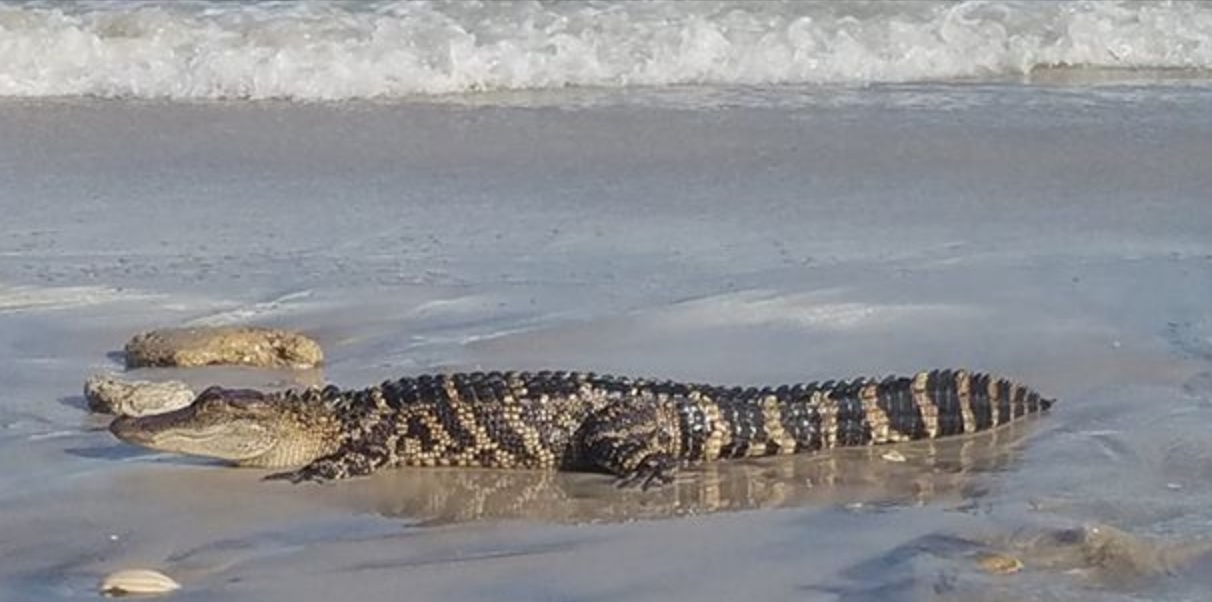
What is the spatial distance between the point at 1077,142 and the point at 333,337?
545 centimetres

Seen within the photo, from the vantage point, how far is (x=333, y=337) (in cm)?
830

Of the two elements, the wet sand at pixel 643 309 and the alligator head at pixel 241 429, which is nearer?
the wet sand at pixel 643 309

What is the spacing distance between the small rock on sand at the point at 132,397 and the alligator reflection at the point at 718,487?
2.70ft

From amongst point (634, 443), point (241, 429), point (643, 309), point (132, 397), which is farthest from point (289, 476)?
point (643, 309)

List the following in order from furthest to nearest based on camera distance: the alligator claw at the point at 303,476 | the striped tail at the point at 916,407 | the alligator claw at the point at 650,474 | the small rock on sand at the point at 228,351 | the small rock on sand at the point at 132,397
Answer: the small rock on sand at the point at 228,351 < the small rock on sand at the point at 132,397 < the striped tail at the point at 916,407 < the alligator claw at the point at 303,476 < the alligator claw at the point at 650,474

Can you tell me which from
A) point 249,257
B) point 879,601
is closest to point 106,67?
point 249,257

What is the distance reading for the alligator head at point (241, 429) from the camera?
21.5 ft

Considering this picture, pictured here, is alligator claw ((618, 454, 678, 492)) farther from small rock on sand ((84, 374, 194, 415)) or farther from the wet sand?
small rock on sand ((84, 374, 194, 415))

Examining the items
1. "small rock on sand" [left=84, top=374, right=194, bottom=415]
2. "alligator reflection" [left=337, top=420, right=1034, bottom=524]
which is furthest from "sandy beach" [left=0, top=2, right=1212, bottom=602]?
"small rock on sand" [left=84, top=374, right=194, bottom=415]

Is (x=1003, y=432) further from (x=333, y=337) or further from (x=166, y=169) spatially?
(x=166, y=169)

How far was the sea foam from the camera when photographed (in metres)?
15.0

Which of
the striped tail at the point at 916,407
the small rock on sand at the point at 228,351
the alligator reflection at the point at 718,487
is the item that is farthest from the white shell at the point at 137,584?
the small rock on sand at the point at 228,351

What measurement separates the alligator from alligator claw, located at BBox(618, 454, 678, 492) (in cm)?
1

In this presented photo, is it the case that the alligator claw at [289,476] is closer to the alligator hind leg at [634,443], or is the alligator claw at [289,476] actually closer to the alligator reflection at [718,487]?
the alligator reflection at [718,487]
